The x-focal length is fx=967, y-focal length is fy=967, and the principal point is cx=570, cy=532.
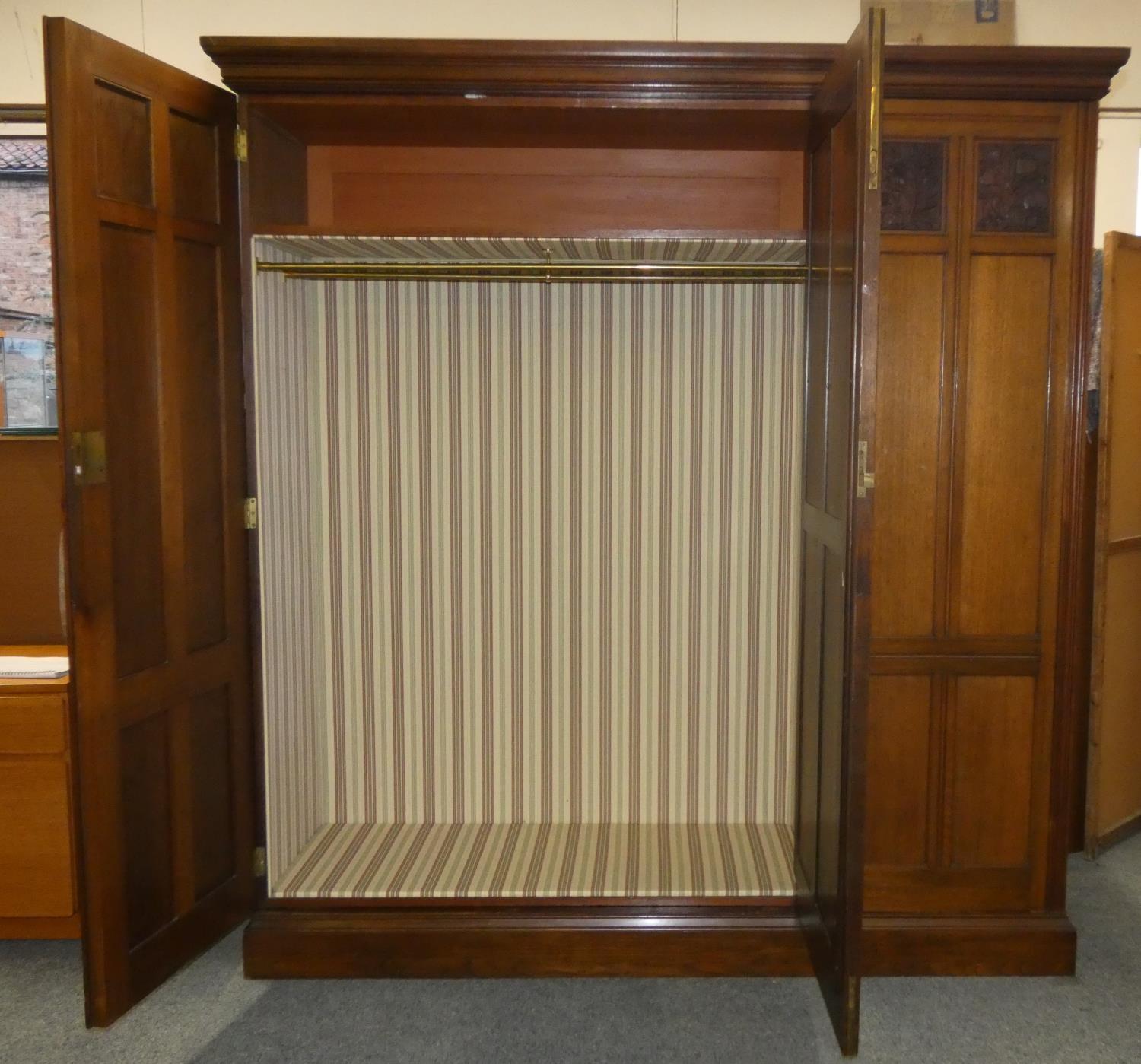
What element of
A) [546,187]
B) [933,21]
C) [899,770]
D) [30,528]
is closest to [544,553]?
[546,187]

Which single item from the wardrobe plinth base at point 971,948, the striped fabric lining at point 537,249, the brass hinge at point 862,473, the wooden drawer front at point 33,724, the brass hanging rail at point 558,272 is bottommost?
the wardrobe plinth base at point 971,948

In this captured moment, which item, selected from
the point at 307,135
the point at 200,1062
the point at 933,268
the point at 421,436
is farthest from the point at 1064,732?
the point at 307,135

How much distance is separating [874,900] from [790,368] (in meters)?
1.49

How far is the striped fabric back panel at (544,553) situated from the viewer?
9.36 feet

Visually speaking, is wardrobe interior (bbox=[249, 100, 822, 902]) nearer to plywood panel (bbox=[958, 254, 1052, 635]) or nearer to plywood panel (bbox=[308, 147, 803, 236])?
plywood panel (bbox=[308, 147, 803, 236])

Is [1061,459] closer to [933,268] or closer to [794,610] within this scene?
[933,268]

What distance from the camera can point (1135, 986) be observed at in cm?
244

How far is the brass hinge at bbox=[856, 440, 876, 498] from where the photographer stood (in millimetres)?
1868

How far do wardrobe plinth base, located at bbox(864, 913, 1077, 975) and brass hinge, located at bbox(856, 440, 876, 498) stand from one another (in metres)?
1.26

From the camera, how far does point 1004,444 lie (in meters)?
2.39

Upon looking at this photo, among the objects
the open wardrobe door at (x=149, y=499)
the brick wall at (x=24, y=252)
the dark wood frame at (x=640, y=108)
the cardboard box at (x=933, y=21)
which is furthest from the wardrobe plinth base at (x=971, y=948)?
the brick wall at (x=24, y=252)

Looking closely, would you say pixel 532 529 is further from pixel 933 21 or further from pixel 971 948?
pixel 933 21

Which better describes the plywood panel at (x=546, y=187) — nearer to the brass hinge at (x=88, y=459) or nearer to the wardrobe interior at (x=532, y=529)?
the wardrobe interior at (x=532, y=529)

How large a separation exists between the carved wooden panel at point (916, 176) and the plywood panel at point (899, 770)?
1.16 meters
